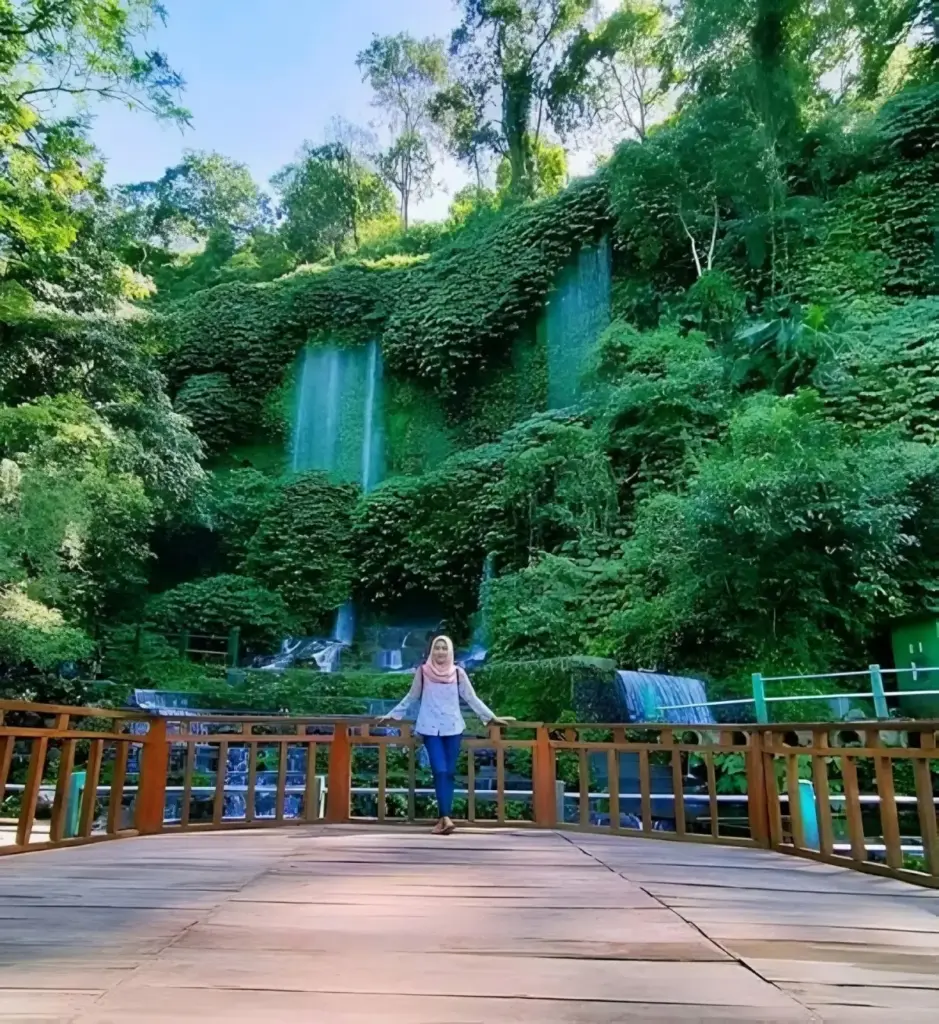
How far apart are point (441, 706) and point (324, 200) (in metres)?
25.2

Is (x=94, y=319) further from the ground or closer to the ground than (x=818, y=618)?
further from the ground

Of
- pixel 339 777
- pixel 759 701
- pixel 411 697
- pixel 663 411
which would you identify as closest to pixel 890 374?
pixel 663 411

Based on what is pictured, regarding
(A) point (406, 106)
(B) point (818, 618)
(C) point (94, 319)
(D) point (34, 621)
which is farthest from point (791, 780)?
(A) point (406, 106)

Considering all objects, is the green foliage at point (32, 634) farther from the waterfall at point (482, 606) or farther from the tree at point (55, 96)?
the waterfall at point (482, 606)

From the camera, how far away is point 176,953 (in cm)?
186

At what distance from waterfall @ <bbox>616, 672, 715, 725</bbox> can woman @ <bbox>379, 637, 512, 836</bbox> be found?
430cm

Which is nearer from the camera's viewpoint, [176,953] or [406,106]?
[176,953]

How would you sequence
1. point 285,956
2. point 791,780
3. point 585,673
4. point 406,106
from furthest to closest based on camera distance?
point 406,106 < point 585,673 < point 791,780 < point 285,956

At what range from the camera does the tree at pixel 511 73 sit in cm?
2172

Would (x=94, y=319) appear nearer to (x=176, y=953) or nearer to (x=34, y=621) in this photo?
(x=34, y=621)

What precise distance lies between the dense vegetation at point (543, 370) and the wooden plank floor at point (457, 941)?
7.01m

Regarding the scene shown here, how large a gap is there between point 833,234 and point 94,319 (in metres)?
12.8

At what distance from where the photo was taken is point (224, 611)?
621 inches

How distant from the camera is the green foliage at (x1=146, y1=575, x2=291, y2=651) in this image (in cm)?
1554
